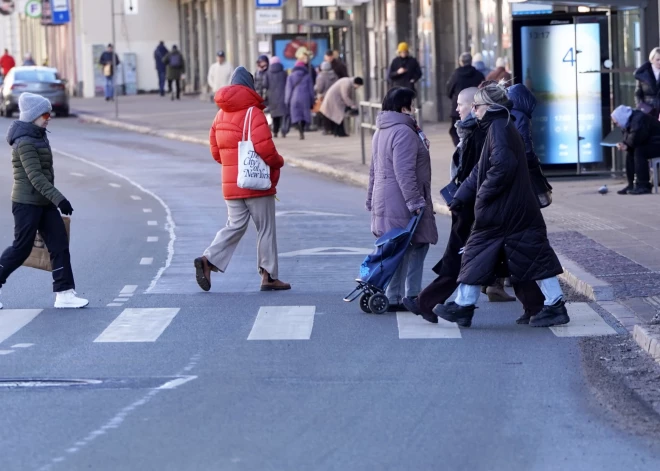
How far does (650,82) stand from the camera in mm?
18156

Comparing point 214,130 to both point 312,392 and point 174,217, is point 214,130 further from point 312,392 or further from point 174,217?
point 174,217

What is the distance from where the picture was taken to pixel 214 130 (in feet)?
40.1

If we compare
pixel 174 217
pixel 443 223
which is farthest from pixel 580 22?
pixel 174 217

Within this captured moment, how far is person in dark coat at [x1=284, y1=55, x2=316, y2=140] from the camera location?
31203mm

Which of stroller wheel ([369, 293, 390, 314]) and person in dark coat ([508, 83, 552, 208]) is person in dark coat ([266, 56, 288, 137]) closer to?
person in dark coat ([508, 83, 552, 208])

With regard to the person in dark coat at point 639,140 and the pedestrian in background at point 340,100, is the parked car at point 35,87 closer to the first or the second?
the pedestrian in background at point 340,100

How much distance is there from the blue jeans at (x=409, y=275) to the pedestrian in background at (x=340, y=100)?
19441 millimetres

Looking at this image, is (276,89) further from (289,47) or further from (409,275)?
(409,275)

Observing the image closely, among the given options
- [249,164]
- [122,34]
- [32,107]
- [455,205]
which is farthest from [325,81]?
[122,34]

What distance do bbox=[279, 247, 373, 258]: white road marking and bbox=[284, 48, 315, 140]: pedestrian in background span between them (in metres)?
16.6

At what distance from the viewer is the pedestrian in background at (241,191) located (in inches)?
468

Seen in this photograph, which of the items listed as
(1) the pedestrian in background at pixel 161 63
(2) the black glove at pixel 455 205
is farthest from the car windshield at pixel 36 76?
(2) the black glove at pixel 455 205

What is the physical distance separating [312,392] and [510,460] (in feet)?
5.85

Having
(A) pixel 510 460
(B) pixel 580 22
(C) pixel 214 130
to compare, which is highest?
(B) pixel 580 22
